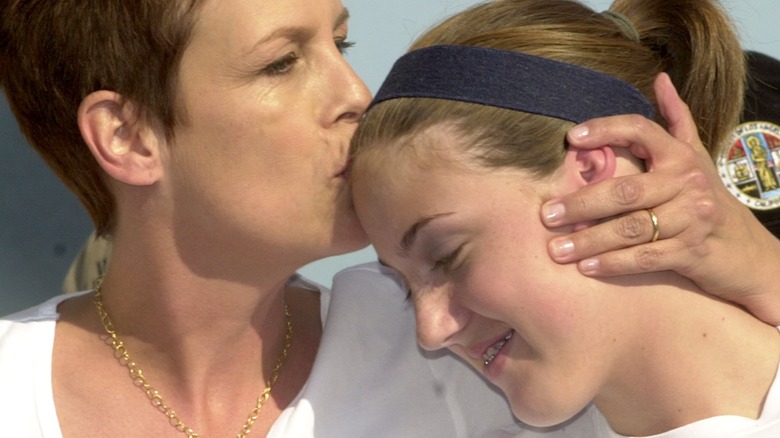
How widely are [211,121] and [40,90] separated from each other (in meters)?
0.31

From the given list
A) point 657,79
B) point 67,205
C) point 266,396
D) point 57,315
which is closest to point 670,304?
point 657,79

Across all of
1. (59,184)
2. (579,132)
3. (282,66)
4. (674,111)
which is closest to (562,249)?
(579,132)

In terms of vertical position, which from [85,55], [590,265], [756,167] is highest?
[85,55]

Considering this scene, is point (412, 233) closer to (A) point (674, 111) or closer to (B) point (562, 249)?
(B) point (562, 249)

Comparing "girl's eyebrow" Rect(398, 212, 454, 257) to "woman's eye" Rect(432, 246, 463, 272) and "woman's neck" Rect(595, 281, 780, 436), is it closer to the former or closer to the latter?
"woman's eye" Rect(432, 246, 463, 272)

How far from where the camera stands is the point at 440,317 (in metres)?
1.68

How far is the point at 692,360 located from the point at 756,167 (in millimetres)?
611

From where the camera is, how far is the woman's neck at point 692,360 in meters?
1.64

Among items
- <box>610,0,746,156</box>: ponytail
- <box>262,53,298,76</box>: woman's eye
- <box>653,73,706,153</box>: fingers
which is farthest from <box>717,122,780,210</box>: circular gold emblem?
<box>262,53,298,76</box>: woman's eye

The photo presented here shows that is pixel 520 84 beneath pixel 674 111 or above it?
above

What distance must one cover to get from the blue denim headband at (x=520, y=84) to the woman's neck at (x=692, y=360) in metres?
0.26

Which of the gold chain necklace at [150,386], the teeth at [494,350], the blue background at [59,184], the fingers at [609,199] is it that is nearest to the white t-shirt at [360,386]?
the gold chain necklace at [150,386]

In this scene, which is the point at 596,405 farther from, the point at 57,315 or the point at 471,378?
the point at 57,315

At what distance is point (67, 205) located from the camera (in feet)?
8.79
